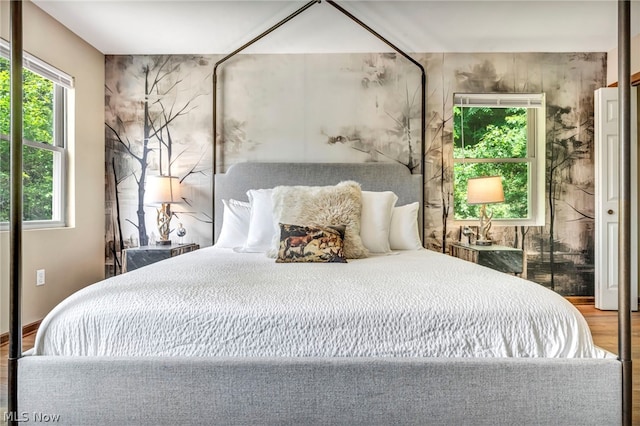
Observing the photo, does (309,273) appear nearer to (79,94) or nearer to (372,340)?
(372,340)

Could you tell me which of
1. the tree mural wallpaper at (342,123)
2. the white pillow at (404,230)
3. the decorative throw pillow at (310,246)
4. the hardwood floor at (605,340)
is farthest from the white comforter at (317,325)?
the tree mural wallpaper at (342,123)

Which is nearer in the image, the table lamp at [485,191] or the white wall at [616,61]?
the table lamp at [485,191]

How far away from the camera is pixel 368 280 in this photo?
1.71 meters

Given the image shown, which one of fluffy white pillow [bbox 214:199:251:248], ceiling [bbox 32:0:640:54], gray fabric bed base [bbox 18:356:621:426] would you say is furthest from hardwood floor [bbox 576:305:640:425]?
fluffy white pillow [bbox 214:199:251:248]

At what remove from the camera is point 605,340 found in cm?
281

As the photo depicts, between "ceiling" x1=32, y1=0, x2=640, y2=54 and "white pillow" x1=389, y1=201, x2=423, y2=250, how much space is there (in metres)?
1.46

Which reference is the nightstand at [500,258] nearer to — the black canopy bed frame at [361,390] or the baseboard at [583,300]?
the baseboard at [583,300]

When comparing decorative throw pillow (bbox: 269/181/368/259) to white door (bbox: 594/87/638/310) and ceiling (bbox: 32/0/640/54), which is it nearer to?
ceiling (bbox: 32/0/640/54)

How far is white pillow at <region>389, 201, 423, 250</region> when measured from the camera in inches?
119

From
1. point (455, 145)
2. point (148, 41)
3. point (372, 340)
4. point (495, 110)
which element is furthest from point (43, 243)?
point (495, 110)

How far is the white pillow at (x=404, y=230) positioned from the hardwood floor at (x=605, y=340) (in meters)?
1.34

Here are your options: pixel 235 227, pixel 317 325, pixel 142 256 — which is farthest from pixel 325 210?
pixel 142 256

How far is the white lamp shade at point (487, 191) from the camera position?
3328 mm

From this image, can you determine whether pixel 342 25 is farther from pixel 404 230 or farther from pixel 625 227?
pixel 625 227
